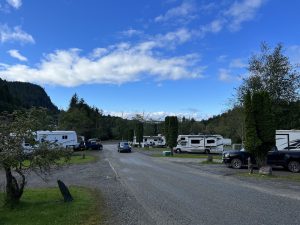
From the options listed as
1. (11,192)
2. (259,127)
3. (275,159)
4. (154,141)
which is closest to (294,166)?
(275,159)

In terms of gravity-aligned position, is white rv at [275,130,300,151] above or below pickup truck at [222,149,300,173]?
above

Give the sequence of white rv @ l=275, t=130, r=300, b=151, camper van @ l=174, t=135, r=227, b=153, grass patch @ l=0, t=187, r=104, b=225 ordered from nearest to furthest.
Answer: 1. grass patch @ l=0, t=187, r=104, b=225
2. white rv @ l=275, t=130, r=300, b=151
3. camper van @ l=174, t=135, r=227, b=153

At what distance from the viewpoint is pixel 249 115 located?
89.2ft

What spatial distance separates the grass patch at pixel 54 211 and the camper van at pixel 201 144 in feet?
157

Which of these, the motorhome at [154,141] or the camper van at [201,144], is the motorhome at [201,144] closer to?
the camper van at [201,144]

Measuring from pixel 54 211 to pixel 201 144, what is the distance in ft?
171

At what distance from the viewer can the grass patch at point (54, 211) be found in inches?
410

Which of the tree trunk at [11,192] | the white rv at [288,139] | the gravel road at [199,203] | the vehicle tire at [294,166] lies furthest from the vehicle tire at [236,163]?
the tree trunk at [11,192]

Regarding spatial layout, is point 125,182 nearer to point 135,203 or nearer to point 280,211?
point 135,203

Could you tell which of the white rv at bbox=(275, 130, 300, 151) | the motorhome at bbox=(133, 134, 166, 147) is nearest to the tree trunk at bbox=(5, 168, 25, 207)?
the white rv at bbox=(275, 130, 300, 151)

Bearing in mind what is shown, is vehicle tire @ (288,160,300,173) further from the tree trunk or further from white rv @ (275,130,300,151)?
the tree trunk

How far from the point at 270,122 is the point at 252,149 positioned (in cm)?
210

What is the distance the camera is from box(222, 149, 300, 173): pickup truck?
2759 centimetres

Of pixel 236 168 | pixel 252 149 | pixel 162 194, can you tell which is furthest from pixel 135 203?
pixel 236 168
